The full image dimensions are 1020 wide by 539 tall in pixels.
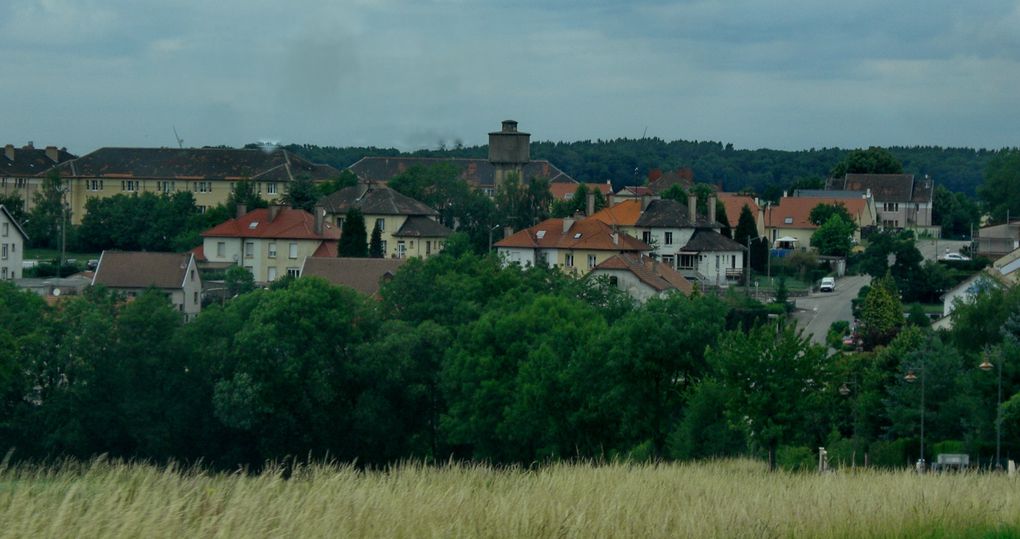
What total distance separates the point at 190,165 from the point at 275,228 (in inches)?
1208

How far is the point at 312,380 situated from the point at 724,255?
36412mm

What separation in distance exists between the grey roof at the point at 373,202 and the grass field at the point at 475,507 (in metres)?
62.3

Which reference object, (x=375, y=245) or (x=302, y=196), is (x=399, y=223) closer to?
(x=375, y=245)

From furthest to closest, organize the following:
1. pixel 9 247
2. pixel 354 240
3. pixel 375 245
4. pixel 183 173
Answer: pixel 183 173 → pixel 375 245 → pixel 354 240 → pixel 9 247

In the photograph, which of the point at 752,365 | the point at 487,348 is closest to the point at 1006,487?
the point at 752,365

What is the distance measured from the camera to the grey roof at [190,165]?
94.6 meters

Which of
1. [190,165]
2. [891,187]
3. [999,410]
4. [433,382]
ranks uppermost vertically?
[190,165]

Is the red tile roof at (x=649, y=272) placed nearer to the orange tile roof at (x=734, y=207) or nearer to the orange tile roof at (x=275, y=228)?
the orange tile roof at (x=275, y=228)

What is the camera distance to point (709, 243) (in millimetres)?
68312

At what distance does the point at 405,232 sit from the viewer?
7356 cm

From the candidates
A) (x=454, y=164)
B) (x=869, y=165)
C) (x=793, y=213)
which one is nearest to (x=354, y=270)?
(x=793, y=213)

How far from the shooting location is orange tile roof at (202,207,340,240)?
67062 mm

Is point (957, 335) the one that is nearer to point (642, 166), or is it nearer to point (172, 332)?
point (172, 332)

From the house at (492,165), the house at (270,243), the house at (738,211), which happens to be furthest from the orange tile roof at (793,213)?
the house at (270,243)
